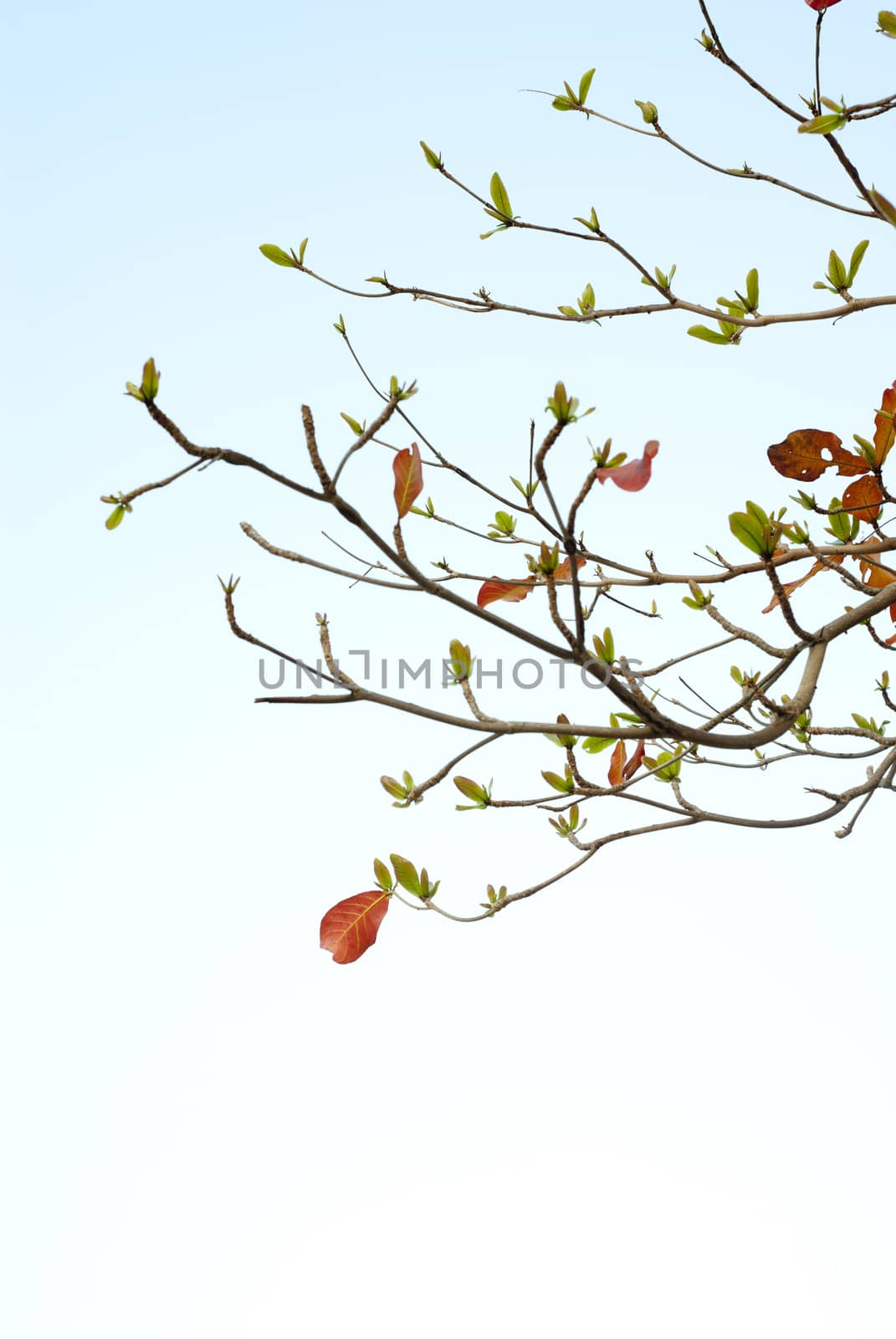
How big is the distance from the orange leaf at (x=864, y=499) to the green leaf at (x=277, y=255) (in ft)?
2.50

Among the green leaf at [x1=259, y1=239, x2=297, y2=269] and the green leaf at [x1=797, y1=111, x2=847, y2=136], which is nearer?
the green leaf at [x1=797, y1=111, x2=847, y2=136]

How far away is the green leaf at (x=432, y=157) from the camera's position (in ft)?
5.00

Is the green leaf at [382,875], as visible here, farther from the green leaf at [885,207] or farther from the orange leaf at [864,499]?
the green leaf at [885,207]

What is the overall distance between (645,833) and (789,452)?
1.64 feet

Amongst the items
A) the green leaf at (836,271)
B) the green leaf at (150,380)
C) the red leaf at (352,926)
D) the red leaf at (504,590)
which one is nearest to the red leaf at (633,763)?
the red leaf at (504,590)

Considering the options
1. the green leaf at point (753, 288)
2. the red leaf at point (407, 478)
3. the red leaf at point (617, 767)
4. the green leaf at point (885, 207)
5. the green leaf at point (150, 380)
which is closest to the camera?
the green leaf at point (150, 380)

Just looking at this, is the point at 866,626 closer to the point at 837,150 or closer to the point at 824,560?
the point at 824,560

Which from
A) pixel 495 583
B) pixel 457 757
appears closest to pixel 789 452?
pixel 495 583

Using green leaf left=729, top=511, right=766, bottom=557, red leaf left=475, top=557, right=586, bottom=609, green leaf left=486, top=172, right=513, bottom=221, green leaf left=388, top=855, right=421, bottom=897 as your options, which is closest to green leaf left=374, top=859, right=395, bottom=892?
green leaf left=388, top=855, right=421, bottom=897

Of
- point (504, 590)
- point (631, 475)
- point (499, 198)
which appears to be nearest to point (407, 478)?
point (631, 475)

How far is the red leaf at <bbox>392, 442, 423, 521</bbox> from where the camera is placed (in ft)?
3.07

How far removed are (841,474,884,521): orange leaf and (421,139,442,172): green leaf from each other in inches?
26.5

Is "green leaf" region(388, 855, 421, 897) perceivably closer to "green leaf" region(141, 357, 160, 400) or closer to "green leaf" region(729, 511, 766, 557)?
"green leaf" region(729, 511, 766, 557)

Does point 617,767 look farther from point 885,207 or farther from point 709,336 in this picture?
point 885,207
